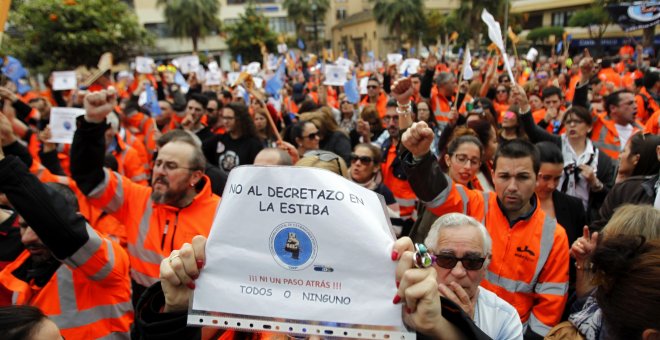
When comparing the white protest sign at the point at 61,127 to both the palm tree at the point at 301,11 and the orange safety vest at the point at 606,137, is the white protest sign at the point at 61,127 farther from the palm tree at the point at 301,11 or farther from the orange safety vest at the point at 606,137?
the palm tree at the point at 301,11

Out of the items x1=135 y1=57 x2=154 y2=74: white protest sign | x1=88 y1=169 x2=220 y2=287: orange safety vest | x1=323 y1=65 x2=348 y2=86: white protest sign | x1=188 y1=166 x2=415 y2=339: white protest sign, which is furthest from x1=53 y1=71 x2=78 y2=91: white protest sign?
x1=188 y1=166 x2=415 y2=339: white protest sign

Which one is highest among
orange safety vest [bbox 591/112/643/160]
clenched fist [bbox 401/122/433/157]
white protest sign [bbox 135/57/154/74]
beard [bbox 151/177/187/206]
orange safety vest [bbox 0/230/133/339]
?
white protest sign [bbox 135/57/154/74]

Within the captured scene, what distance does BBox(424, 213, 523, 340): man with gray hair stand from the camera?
219 cm

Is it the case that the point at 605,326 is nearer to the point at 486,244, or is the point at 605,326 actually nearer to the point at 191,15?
the point at 486,244

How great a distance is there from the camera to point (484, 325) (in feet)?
7.21

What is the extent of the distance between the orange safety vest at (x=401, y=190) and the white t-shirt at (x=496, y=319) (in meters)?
2.05

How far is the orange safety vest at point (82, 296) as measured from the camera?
2.76 metres

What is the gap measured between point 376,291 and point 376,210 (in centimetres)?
23

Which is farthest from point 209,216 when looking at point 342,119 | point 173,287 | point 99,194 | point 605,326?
point 342,119

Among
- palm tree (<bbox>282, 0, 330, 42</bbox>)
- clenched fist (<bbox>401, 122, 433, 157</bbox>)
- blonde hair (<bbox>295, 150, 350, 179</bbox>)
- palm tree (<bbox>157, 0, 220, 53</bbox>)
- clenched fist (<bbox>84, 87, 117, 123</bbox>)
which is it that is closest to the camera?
clenched fist (<bbox>401, 122, 433, 157</bbox>)

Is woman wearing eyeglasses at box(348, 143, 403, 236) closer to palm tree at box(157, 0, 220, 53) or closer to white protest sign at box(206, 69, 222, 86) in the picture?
white protest sign at box(206, 69, 222, 86)

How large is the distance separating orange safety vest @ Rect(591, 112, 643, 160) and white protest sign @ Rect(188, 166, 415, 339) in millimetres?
5371

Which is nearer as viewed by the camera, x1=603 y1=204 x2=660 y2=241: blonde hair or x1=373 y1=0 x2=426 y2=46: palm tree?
x1=603 y1=204 x2=660 y2=241: blonde hair

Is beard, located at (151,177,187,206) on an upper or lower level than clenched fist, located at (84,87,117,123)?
lower
